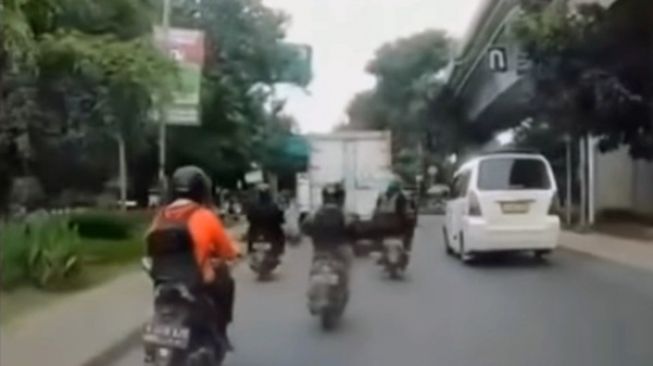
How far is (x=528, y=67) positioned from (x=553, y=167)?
0.53ft

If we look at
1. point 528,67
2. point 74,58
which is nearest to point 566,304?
point 528,67

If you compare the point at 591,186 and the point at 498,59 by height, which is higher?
the point at 498,59

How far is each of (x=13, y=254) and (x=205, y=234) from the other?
31 centimetres

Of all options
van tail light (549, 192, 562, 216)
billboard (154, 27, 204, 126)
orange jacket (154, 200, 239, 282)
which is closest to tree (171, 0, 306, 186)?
billboard (154, 27, 204, 126)

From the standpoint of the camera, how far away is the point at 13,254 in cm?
197

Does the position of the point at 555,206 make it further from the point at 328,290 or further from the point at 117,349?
the point at 117,349

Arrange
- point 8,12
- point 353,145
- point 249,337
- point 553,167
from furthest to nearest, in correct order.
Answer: point 8,12, point 249,337, point 553,167, point 353,145

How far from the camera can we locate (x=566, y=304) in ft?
6.81

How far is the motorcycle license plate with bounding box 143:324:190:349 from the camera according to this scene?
2031 mm

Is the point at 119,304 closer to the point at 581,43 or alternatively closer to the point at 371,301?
the point at 371,301

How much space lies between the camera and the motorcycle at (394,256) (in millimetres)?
1939

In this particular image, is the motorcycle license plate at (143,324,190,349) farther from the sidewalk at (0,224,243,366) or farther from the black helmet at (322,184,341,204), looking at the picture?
the black helmet at (322,184,341,204)

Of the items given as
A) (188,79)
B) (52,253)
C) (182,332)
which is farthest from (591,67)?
(52,253)

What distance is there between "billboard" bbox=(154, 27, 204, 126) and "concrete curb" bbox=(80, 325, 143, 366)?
450 mm
